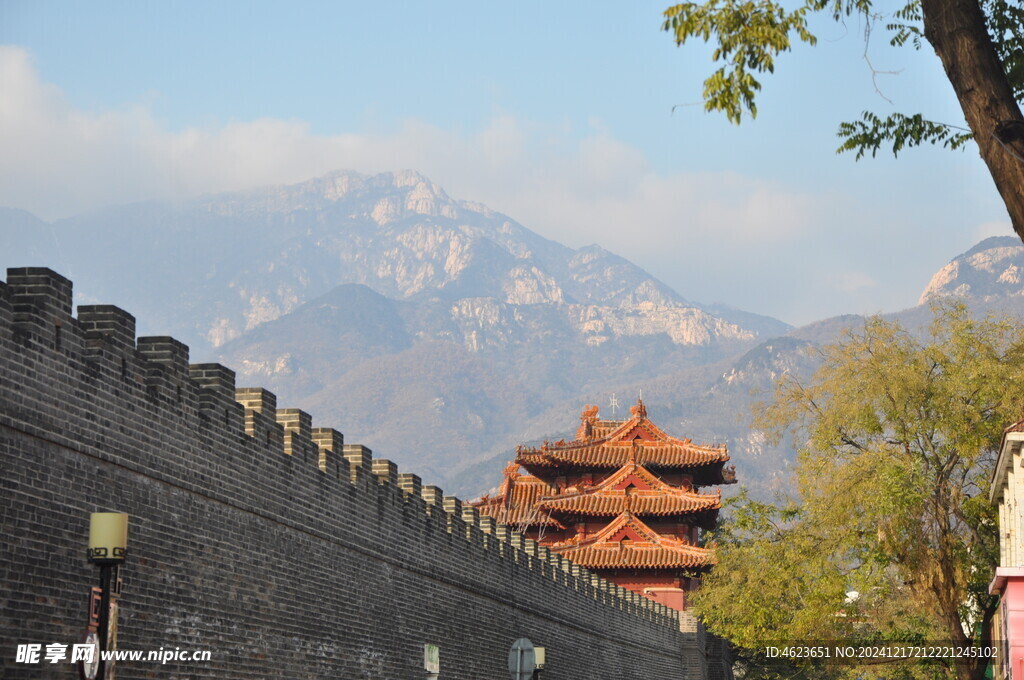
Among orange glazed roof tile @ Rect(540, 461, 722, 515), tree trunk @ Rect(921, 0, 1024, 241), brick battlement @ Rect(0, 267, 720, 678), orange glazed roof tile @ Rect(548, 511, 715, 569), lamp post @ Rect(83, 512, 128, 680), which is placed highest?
orange glazed roof tile @ Rect(540, 461, 722, 515)

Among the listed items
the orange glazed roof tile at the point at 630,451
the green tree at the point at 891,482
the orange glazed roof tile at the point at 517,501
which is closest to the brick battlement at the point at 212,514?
the green tree at the point at 891,482

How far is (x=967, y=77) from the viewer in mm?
9430

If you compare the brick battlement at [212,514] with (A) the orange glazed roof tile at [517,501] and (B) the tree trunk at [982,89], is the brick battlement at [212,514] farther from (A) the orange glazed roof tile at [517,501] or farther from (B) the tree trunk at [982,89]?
(A) the orange glazed roof tile at [517,501]

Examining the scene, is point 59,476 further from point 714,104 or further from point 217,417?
point 714,104

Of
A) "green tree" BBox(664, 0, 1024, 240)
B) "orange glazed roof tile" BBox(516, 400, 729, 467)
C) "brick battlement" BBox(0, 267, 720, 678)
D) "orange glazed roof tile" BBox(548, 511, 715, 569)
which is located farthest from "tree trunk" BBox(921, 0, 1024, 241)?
"orange glazed roof tile" BBox(516, 400, 729, 467)

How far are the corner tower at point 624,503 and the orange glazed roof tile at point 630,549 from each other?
1.2 inches

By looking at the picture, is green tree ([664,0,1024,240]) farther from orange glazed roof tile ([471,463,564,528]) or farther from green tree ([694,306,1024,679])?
orange glazed roof tile ([471,463,564,528])

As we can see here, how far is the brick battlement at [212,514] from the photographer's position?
10.7m

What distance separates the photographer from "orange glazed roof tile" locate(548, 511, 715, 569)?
46.0m

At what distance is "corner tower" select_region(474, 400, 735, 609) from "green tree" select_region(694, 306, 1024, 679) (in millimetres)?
15464

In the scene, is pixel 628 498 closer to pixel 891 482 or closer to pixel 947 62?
Result: pixel 891 482

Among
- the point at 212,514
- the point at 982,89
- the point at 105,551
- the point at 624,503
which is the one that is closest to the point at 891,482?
the point at 212,514

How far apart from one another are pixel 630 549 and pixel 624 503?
235 cm

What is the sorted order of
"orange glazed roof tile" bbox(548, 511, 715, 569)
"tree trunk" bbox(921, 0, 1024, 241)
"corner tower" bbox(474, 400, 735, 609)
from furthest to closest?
"corner tower" bbox(474, 400, 735, 609) → "orange glazed roof tile" bbox(548, 511, 715, 569) → "tree trunk" bbox(921, 0, 1024, 241)
